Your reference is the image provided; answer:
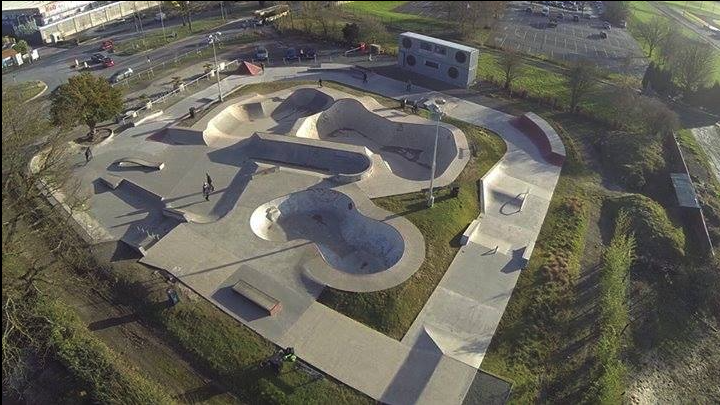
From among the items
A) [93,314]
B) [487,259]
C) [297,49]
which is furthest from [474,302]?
[297,49]

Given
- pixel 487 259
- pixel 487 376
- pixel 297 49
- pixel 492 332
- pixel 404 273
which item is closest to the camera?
pixel 487 376

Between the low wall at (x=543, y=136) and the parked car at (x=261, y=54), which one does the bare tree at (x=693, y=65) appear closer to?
the low wall at (x=543, y=136)

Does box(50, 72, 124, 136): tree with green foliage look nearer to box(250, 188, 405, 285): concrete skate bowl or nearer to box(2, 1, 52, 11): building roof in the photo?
box(250, 188, 405, 285): concrete skate bowl

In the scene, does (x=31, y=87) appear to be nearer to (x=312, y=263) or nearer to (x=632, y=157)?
(x=312, y=263)

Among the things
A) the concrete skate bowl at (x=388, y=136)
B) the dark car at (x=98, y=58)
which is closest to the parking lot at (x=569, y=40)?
the concrete skate bowl at (x=388, y=136)

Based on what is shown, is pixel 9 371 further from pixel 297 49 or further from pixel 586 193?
pixel 297 49

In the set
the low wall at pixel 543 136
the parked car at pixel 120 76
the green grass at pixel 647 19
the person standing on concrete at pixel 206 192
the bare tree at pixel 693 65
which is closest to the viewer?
the person standing on concrete at pixel 206 192
